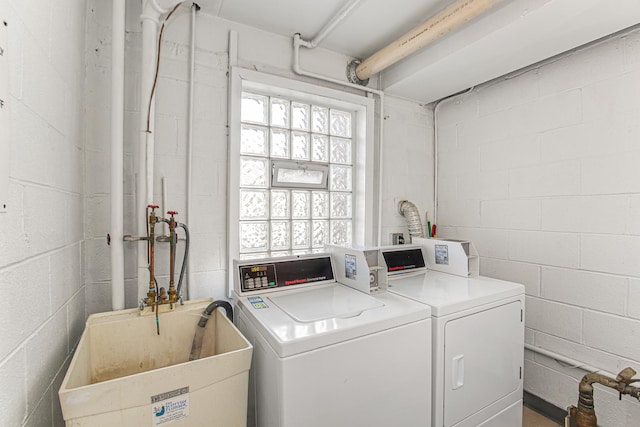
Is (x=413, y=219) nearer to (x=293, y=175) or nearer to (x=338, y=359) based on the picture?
(x=293, y=175)

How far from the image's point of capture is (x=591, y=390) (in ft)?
5.06

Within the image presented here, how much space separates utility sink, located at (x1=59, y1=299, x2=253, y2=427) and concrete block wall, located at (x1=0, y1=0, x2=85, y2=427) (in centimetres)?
9

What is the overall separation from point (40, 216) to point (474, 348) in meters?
1.84

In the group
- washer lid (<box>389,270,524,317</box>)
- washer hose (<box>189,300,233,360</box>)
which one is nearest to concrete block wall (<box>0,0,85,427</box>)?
washer hose (<box>189,300,233,360</box>)

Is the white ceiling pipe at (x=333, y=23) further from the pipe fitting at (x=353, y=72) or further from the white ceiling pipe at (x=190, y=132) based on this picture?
the white ceiling pipe at (x=190, y=132)

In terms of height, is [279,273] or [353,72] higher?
[353,72]

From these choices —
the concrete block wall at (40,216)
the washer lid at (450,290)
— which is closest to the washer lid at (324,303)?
the washer lid at (450,290)

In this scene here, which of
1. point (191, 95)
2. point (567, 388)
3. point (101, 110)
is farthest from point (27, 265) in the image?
point (567, 388)

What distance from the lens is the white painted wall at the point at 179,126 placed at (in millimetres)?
1498

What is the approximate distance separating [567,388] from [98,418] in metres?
2.47

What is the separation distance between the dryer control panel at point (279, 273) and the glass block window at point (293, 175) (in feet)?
1.45

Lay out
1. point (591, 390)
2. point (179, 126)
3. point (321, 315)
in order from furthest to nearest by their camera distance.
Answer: point (179, 126), point (591, 390), point (321, 315)

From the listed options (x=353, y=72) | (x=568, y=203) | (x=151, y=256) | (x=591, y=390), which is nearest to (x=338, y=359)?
(x=151, y=256)

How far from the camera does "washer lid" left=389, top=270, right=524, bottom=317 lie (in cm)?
140
